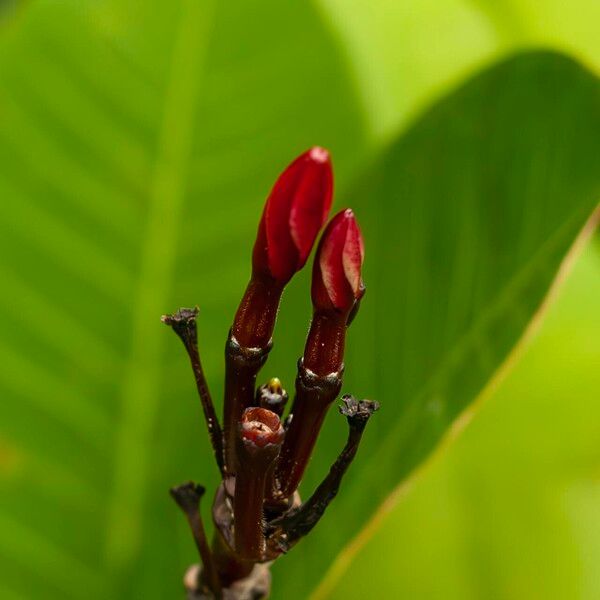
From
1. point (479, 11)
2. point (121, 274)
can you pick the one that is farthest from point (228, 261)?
point (479, 11)

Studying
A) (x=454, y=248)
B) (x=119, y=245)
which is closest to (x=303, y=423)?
(x=454, y=248)

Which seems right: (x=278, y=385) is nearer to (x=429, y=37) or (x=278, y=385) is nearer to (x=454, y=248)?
(x=454, y=248)

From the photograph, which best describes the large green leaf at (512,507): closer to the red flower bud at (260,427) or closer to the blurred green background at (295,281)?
the blurred green background at (295,281)

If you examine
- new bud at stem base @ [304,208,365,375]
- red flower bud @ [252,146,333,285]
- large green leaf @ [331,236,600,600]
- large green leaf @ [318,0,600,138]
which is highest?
large green leaf @ [318,0,600,138]

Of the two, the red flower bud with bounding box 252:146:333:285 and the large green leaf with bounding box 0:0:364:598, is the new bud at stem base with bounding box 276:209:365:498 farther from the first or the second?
the large green leaf with bounding box 0:0:364:598

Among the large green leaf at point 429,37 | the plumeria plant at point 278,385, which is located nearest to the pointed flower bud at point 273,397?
the plumeria plant at point 278,385

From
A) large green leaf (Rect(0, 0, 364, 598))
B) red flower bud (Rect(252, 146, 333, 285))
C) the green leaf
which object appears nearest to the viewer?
red flower bud (Rect(252, 146, 333, 285))

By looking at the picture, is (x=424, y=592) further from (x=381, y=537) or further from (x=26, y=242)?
(x=26, y=242)

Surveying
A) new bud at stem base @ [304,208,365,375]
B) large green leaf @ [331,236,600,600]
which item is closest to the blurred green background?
large green leaf @ [331,236,600,600]
